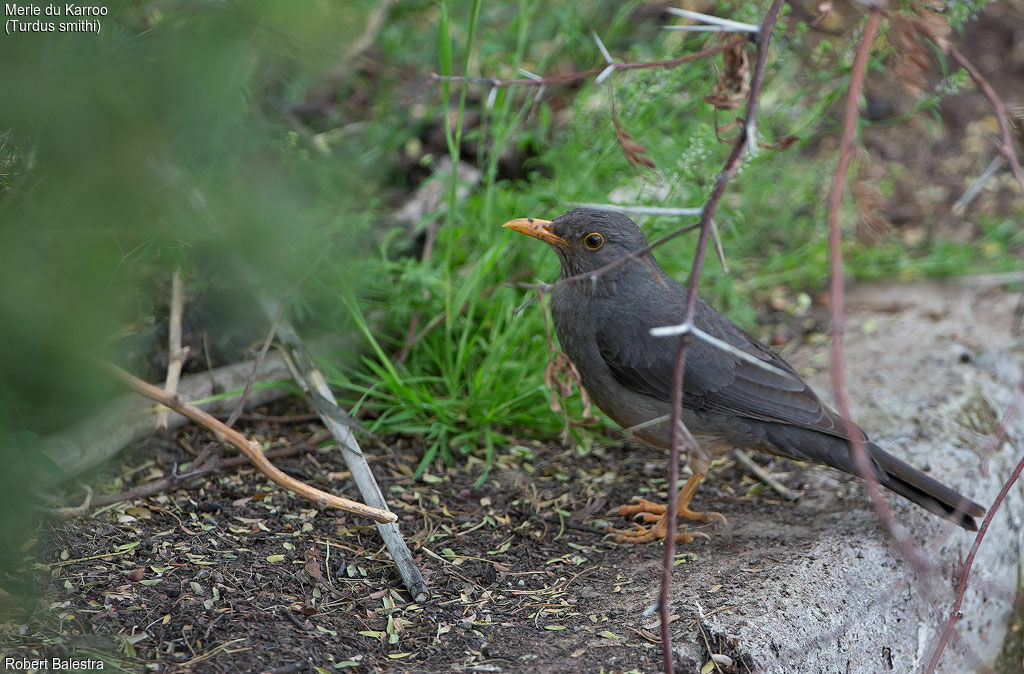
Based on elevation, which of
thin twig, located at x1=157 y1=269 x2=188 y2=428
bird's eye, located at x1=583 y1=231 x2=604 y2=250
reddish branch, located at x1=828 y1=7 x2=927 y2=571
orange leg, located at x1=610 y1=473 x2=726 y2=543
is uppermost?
Result: reddish branch, located at x1=828 y1=7 x2=927 y2=571

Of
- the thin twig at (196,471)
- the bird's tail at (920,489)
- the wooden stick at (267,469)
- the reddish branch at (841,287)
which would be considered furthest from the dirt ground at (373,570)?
the reddish branch at (841,287)

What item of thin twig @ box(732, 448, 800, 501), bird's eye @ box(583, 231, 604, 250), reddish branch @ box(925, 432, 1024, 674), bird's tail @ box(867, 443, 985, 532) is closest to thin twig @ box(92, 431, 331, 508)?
bird's eye @ box(583, 231, 604, 250)

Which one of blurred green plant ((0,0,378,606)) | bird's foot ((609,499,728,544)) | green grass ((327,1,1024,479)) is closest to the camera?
blurred green plant ((0,0,378,606))

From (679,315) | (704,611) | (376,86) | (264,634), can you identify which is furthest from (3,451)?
(376,86)

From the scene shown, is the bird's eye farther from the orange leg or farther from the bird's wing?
the orange leg

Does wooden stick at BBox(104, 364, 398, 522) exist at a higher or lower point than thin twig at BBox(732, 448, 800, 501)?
higher

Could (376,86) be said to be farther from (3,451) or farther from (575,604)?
(3,451)

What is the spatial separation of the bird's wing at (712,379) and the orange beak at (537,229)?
520 millimetres

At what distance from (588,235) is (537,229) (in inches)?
9.6

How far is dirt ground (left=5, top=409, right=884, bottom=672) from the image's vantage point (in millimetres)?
2928

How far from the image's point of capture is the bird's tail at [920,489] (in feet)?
12.6

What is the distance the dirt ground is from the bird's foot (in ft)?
0.20

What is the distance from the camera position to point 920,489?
153 inches

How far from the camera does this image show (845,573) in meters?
3.60
